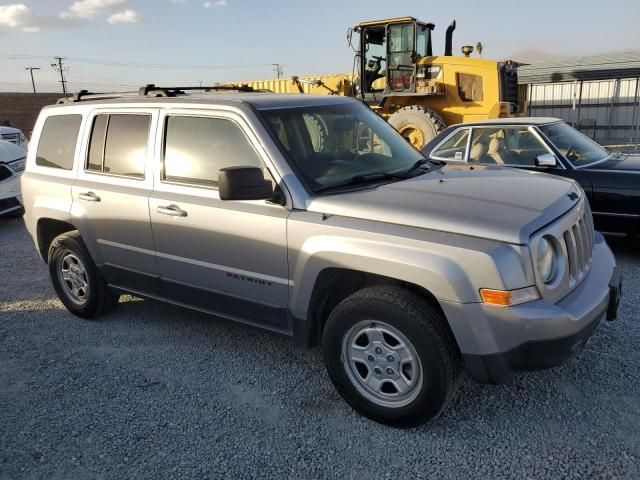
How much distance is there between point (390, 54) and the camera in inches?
504

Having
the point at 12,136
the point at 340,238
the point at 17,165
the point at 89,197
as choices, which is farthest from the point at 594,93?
the point at 340,238

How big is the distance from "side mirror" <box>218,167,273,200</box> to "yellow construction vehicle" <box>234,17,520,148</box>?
8.80 m

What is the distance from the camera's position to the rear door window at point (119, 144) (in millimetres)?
4191

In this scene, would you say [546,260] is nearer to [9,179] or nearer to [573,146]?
[573,146]

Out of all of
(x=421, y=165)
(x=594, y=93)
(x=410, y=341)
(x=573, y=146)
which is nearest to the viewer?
(x=410, y=341)

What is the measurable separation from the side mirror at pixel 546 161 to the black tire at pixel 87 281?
4.56 meters

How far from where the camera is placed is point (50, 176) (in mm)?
4902

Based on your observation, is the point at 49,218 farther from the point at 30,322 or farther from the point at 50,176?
the point at 30,322

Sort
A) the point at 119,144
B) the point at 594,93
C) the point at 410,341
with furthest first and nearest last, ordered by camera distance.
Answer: the point at 594,93 → the point at 119,144 → the point at 410,341

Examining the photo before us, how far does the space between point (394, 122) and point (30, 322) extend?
8.71 metres

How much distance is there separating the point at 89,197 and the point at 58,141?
84cm

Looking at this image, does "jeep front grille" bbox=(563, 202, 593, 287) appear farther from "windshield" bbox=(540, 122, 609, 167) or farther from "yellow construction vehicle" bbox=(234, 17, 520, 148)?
"yellow construction vehicle" bbox=(234, 17, 520, 148)

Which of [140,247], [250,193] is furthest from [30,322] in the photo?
[250,193]

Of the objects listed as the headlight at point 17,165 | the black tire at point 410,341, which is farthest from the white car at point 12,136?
the black tire at point 410,341
